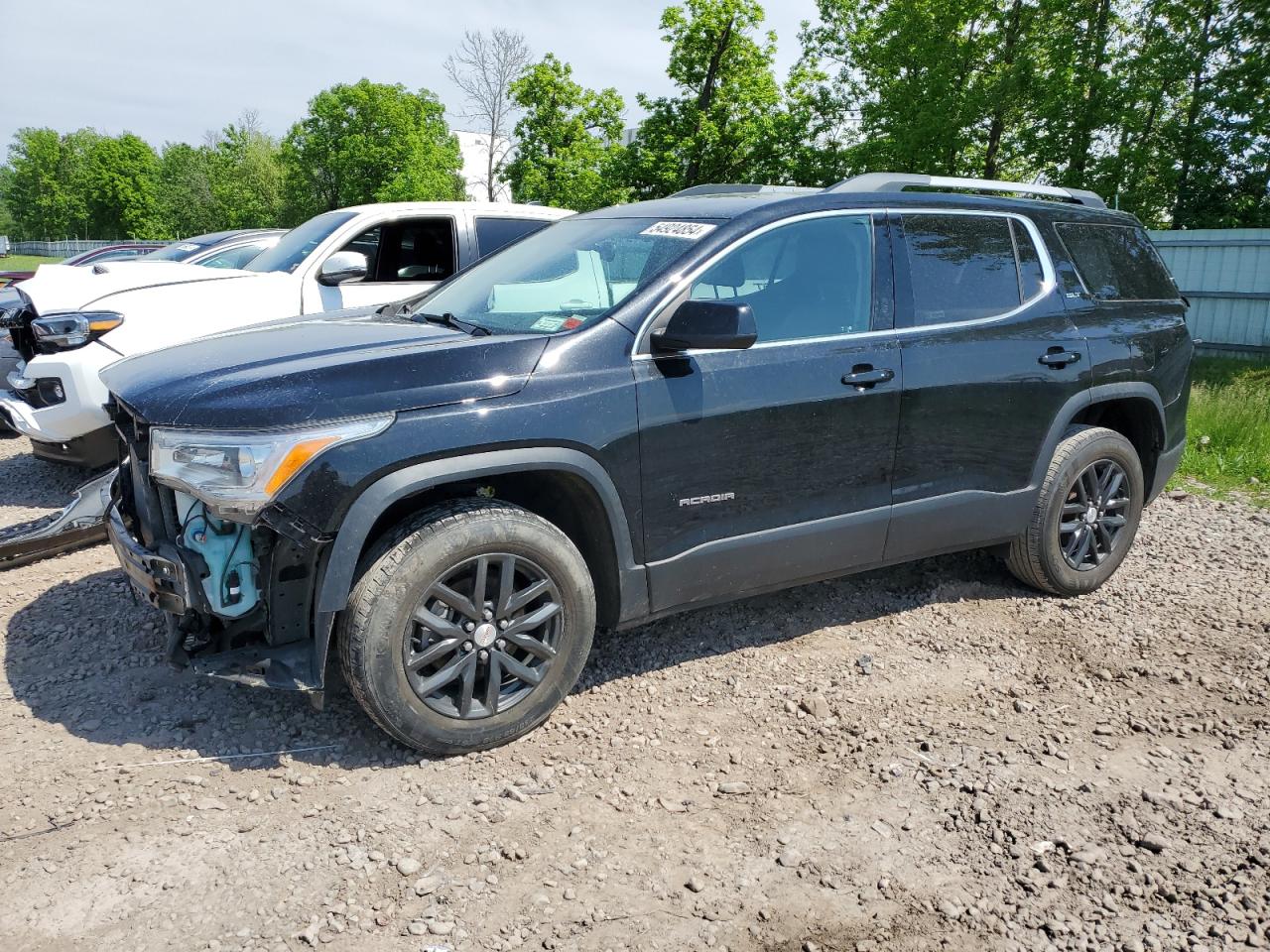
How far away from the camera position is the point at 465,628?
319 centimetres

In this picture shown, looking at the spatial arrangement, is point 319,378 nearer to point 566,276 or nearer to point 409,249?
point 566,276

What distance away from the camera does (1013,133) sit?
1633 cm

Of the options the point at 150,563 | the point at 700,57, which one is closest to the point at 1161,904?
the point at 150,563

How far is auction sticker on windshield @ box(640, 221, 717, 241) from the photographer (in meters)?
3.68

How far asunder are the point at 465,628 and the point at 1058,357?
293cm

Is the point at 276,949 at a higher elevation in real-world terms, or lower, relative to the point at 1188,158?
lower

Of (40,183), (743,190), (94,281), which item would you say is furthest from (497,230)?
(40,183)

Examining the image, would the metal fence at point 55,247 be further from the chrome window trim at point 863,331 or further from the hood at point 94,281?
the chrome window trim at point 863,331

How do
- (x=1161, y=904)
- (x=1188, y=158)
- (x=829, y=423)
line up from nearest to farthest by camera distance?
1. (x=1161, y=904)
2. (x=829, y=423)
3. (x=1188, y=158)

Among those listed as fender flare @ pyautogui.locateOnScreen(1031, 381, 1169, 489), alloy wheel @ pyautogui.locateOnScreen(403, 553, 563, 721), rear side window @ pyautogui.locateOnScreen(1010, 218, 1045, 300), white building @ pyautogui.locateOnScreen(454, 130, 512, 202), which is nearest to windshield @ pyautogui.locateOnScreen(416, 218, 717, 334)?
alloy wheel @ pyautogui.locateOnScreen(403, 553, 563, 721)

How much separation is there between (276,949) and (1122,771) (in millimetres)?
2698

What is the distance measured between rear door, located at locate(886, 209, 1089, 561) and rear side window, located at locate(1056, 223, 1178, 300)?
0.25 meters

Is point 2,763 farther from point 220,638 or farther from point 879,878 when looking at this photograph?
point 879,878

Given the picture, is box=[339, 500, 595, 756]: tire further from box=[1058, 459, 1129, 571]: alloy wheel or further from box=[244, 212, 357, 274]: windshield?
box=[244, 212, 357, 274]: windshield
